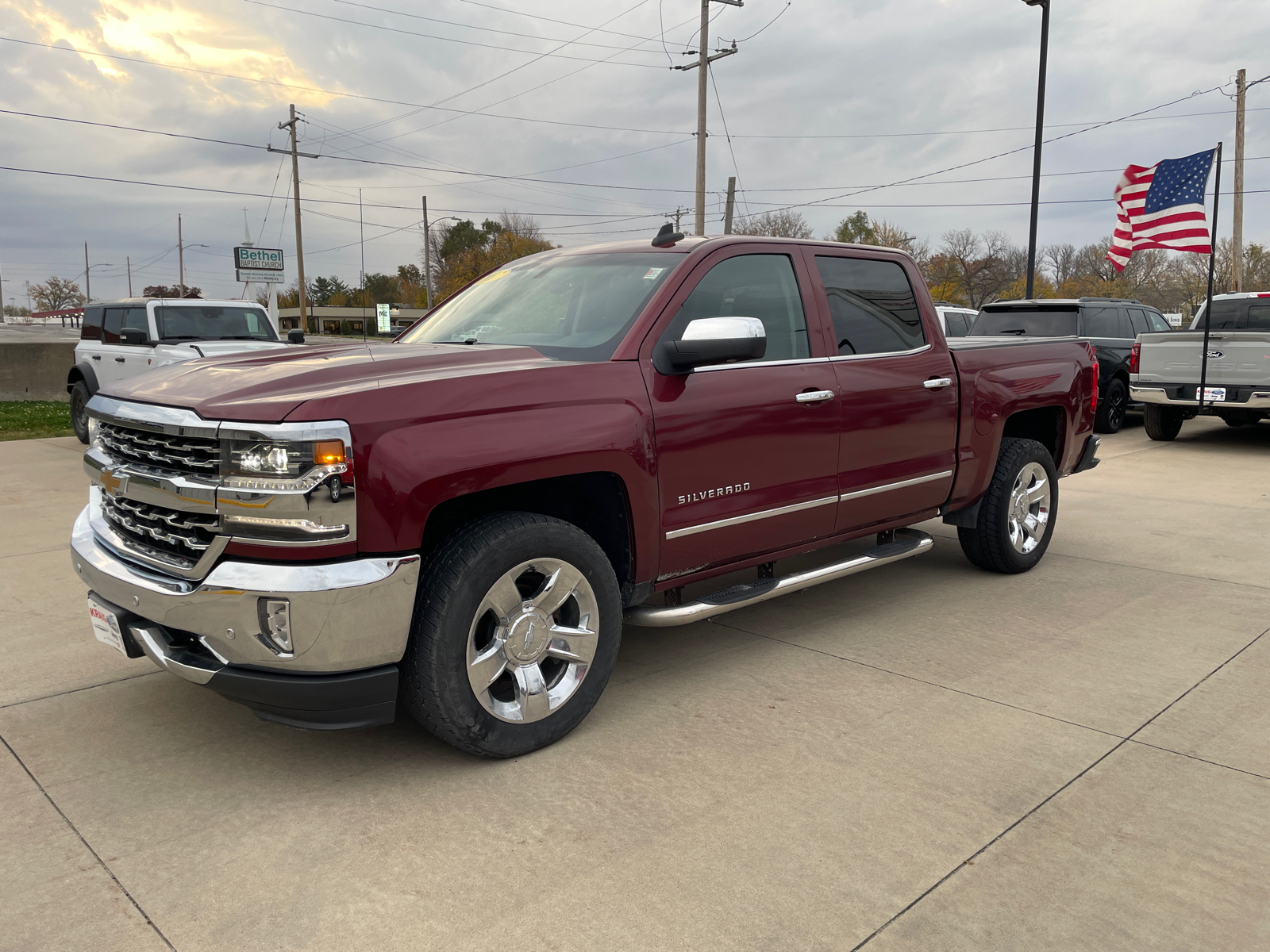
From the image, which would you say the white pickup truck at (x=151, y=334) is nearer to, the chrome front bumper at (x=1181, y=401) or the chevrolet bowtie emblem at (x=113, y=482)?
the chevrolet bowtie emblem at (x=113, y=482)

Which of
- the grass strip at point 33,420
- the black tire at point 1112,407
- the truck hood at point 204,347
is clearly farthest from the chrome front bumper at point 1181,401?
the grass strip at point 33,420

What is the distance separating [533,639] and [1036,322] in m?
11.6

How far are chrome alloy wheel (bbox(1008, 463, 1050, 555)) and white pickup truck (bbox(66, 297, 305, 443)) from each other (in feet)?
26.5

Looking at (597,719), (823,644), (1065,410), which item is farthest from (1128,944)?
(1065,410)

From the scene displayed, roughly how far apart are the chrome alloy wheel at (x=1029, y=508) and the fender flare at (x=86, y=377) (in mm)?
10423

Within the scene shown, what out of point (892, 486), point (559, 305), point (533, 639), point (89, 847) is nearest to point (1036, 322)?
point (892, 486)

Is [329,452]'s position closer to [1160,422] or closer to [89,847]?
[89,847]

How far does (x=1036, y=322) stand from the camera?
13.0m

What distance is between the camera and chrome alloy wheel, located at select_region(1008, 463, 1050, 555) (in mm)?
5793

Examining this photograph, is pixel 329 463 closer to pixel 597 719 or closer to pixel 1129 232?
pixel 597 719

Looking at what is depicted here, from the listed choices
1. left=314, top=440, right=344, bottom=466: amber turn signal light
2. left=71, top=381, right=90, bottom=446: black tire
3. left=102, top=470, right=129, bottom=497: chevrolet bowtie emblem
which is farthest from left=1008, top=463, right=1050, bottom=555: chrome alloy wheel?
left=71, top=381, right=90, bottom=446: black tire

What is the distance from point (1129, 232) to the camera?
53.8 ft

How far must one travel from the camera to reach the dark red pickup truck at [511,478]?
2861 millimetres

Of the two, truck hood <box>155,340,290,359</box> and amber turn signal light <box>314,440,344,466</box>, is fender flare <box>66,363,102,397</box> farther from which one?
amber turn signal light <box>314,440,344,466</box>
